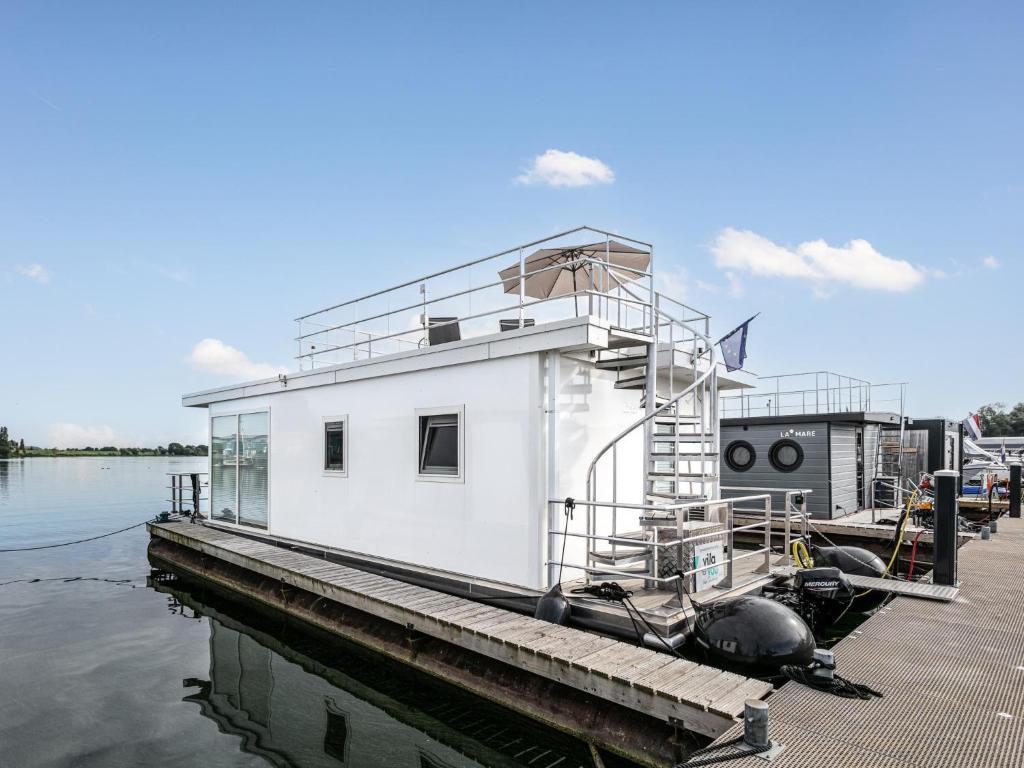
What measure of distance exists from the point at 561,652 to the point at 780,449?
12303mm

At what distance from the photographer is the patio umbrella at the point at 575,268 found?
8133 millimetres

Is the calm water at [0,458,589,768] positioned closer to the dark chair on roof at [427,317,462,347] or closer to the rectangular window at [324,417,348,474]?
the rectangular window at [324,417,348,474]

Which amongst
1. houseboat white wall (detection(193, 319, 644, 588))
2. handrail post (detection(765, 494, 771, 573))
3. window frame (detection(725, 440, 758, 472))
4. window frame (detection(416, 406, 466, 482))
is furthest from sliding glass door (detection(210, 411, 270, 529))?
window frame (detection(725, 440, 758, 472))

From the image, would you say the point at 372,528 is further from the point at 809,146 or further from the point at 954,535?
the point at 809,146

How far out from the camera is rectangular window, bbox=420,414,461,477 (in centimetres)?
800

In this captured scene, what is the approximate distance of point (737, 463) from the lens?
52.6 ft

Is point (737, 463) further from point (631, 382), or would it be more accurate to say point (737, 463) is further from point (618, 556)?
point (618, 556)

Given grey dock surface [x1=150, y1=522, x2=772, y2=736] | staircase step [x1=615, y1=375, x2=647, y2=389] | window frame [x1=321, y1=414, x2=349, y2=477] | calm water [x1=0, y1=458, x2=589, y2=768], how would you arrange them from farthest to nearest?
window frame [x1=321, y1=414, x2=349, y2=477] → staircase step [x1=615, y1=375, x2=647, y2=389] → calm water [x1=0, y1=458, x2=589, y2=768] → grey dock surface [x1=150, y1=522, x2=772, y2=736]

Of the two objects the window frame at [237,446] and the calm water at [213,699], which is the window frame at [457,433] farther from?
the window frame at [237,446]

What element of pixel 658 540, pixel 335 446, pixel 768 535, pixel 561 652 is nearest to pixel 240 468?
pixel 335 446

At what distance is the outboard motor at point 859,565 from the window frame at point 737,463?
7.27 m

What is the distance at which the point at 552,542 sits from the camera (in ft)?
22.9

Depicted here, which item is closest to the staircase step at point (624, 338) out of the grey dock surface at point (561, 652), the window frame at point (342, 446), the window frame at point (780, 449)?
the grey dock surface at point (561, 652)

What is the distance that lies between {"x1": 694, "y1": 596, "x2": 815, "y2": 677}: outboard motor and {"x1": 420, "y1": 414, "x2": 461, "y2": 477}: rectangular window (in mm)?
3853
